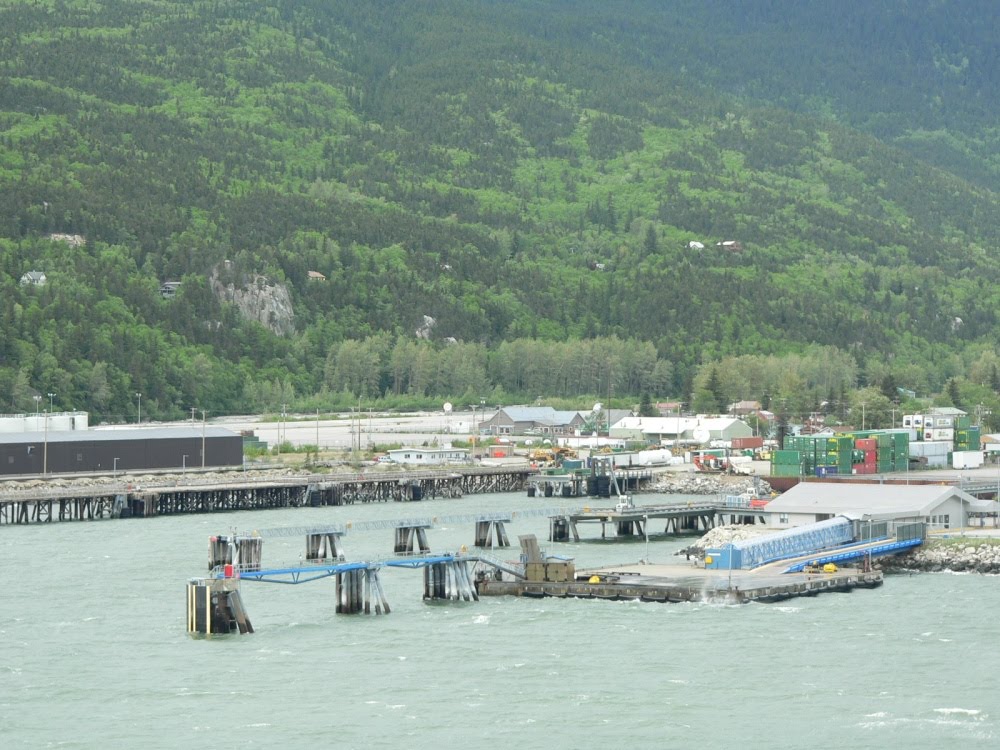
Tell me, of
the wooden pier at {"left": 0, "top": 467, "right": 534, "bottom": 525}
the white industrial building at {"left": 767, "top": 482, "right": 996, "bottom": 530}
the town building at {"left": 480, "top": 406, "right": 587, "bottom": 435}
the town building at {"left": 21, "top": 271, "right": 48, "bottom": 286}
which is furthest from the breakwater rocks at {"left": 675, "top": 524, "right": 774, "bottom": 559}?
the town building at {"left": 21, "top": 271, "right": 48, "bottom": 286}

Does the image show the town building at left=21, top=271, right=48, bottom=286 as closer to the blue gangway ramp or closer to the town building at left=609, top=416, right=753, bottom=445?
the town building at left=609, top=416, right=753, bottom=445

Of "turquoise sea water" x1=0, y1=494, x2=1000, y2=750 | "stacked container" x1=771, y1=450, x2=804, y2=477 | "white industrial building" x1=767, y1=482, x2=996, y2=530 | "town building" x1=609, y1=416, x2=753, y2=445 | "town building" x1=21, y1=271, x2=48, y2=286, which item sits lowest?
"turquoise sea water" x1=0, y1=494, x2=1000, y2=750

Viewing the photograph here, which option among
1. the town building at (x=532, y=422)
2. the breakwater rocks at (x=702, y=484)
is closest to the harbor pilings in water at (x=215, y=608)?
the breakwater rocks at (x=702, y=484)

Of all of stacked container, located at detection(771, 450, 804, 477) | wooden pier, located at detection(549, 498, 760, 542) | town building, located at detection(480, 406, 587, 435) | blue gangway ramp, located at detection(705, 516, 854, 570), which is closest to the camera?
blue gangway ramp, located at detection(705, 516, 854, 570)

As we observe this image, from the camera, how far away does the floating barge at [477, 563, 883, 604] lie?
7419 cm

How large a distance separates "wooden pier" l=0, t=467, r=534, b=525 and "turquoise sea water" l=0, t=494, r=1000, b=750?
3090 cm

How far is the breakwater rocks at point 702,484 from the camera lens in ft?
413

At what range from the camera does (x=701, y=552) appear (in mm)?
85812

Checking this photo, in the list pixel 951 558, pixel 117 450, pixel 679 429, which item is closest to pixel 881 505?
pixel 951 558

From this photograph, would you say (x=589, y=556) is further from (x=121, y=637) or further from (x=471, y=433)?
(x=471, y=433)

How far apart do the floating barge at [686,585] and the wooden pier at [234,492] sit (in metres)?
41.3

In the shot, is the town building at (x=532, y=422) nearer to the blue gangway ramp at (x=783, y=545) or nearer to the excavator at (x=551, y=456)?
the excavator at (x=551, y=456)

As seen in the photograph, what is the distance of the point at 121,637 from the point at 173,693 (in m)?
8.93

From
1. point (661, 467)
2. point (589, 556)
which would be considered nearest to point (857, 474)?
point (661, 467)
